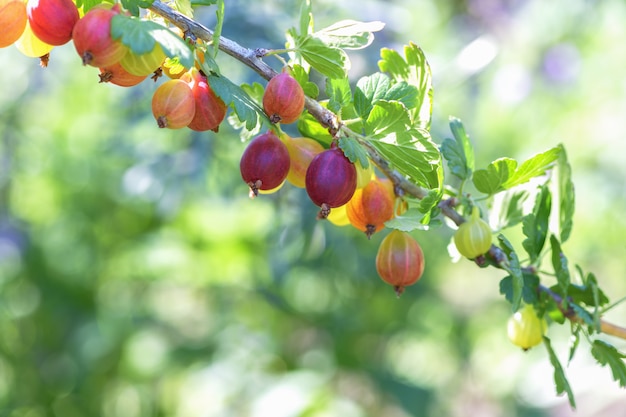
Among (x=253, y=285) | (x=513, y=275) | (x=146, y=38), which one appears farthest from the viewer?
(x=253, y=285)

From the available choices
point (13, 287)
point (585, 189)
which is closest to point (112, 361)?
point (13, 287)

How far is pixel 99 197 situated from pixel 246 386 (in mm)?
728

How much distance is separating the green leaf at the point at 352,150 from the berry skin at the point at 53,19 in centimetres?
15

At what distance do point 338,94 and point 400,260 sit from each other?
0.35ft

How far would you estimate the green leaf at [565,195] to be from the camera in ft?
1.52

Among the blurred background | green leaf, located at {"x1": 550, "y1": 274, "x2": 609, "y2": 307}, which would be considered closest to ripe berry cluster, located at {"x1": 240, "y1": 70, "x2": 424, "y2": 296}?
green leaf, located at {"x1": 550, "y1": 274, "x2": 609, "y2": 307}

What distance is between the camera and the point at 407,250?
0.43m

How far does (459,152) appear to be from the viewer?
456 millimetres

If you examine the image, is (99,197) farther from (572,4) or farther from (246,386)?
(572,4)

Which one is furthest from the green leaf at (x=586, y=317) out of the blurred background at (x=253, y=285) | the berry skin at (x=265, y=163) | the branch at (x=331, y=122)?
the blurred background at (x=253, y=285)

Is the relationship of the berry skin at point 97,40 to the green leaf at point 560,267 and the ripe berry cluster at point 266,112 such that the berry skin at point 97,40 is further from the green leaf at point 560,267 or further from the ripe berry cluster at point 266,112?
the green leaf at point 560,267

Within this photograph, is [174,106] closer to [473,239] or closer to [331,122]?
[331,122]

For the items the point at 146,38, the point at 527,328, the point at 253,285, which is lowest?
the point at 253,285

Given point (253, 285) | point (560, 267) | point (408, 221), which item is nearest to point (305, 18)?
point (408, 221)
